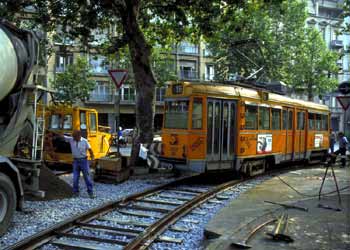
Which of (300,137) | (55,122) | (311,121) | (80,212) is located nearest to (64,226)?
(80,212)

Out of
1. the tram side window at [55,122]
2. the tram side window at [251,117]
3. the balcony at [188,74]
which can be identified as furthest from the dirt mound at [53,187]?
the balcony at [188,74]

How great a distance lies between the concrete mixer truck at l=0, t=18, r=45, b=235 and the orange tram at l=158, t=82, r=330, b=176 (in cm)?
510

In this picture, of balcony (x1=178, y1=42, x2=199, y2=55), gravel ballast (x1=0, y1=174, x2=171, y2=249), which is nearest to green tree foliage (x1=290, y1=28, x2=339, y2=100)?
balcony (x1=178, y1=42, x2=199, y2=55)

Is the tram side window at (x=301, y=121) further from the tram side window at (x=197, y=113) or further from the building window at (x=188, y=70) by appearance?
the building window at (x=188, y=70)

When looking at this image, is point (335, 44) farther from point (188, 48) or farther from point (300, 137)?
point (300, 137)

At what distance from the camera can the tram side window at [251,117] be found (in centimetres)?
1387

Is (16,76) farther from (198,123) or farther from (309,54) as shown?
(309,54)

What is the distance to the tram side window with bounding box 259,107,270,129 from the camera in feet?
48.5

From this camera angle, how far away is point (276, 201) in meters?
10.1

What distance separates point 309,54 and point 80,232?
126 feet

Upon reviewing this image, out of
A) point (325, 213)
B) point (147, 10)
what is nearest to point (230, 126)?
point (325, 213)

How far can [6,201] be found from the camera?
707cm

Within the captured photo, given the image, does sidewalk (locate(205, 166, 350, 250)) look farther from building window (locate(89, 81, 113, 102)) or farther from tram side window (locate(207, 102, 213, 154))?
building window (locate(89, 81, 113, 102))

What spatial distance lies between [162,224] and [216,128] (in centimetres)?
553
